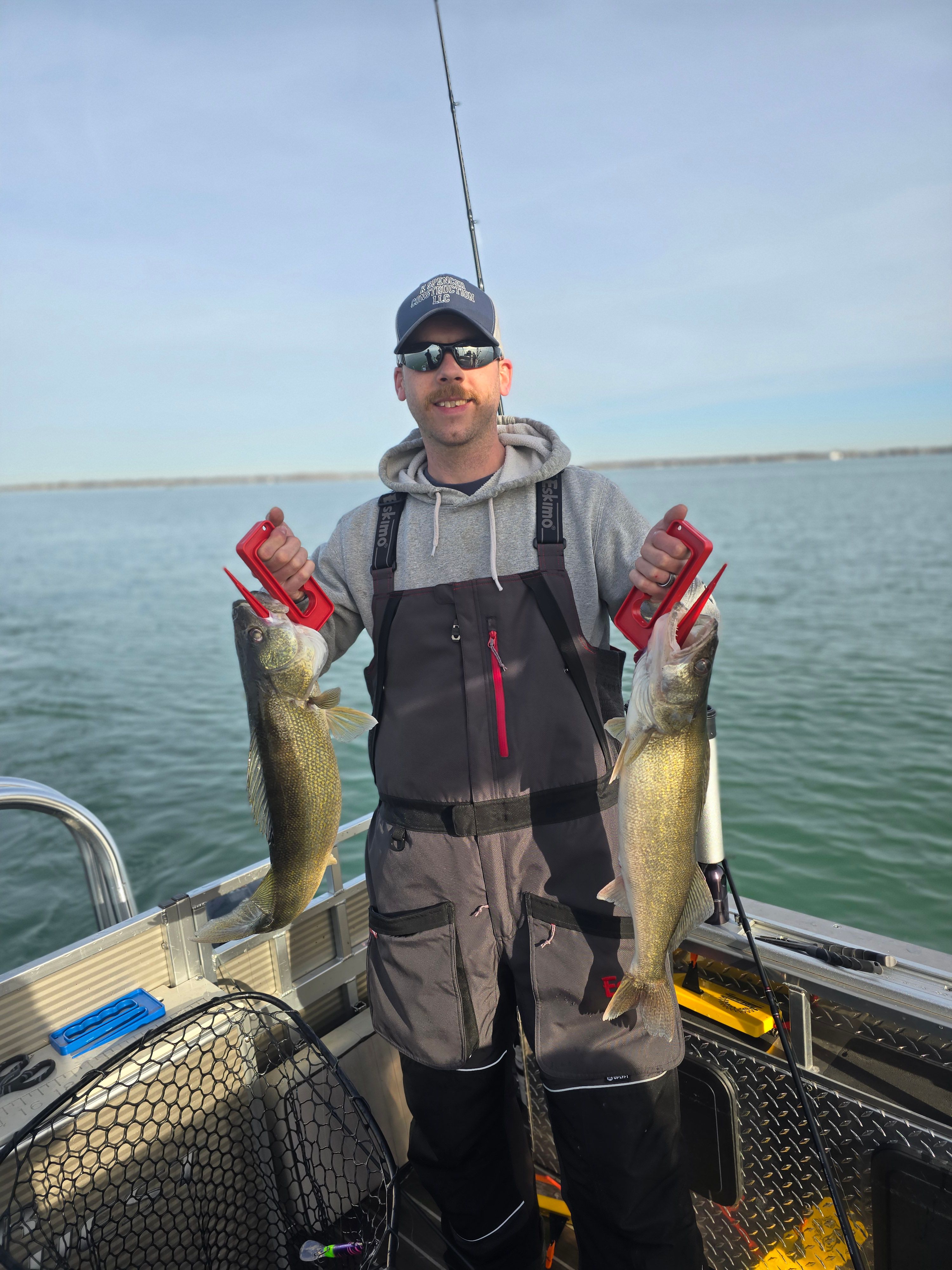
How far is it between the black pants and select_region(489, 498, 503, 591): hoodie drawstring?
1538 mm

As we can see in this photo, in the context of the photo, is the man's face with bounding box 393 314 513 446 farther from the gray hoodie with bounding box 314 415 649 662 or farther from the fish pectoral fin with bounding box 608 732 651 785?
the fish pectoral fin with bounding box 608 732 651 785

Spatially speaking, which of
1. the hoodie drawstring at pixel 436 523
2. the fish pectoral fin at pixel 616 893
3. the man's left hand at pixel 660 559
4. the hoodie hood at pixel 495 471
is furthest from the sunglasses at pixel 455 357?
the fish pectoral fin at pixel 616 893

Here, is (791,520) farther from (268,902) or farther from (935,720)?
(268,902)

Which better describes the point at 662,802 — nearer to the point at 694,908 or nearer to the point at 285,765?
the point at 694,908

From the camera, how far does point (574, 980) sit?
243 centimetres

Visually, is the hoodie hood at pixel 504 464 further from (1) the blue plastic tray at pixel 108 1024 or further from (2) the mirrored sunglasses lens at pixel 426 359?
(1) the blue plastic tray at pixel 108 1024

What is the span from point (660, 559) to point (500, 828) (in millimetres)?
920

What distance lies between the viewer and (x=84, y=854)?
343cm

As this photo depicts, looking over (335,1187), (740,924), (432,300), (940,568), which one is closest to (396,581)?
(432,300)

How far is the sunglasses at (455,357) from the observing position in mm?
2678

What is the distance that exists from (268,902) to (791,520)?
4367cm

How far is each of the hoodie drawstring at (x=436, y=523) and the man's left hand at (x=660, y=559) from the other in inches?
28.1

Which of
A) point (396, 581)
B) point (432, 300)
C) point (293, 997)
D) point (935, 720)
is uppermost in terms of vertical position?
point (432, 300)

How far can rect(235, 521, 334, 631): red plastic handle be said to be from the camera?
235 centimetres
